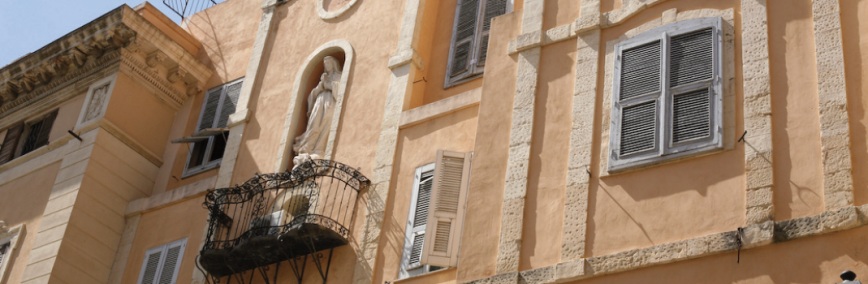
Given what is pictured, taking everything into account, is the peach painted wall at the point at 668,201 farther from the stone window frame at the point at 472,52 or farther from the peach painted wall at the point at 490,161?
the stone window frame at the point at 472,52

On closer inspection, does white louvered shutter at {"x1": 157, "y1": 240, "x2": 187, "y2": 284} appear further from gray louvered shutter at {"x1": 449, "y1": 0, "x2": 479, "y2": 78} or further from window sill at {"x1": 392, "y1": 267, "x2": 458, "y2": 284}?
gray louvered shutter at {"x1": 449, "y1": 0, "x2": 479, "y2": 78}

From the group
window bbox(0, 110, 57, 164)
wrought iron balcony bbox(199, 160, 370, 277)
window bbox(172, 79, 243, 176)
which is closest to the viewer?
wrought iron balcony bbox(199, 160, 370, 277)

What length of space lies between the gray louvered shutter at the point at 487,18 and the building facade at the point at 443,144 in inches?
1.1

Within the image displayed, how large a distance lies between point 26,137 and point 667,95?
11.8m

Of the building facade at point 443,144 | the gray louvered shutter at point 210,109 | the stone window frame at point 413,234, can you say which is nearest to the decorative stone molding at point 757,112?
the building facade at point 443,144

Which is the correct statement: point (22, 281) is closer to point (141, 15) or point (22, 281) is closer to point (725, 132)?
point (141, 15)

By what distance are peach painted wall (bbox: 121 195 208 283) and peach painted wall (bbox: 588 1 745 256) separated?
6817 millimetres

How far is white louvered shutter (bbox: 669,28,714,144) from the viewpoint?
506 inches

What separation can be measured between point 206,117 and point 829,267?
36.9 feet

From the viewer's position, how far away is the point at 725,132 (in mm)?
12578

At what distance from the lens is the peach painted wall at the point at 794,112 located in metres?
11.9

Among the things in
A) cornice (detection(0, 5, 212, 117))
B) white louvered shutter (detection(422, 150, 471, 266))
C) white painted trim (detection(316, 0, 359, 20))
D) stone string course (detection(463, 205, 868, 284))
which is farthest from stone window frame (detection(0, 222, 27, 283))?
stone string course (detection(463, 205, 868, 284))

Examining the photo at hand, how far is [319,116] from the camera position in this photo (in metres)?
18.0

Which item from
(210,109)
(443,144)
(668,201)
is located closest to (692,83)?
(668,201)
